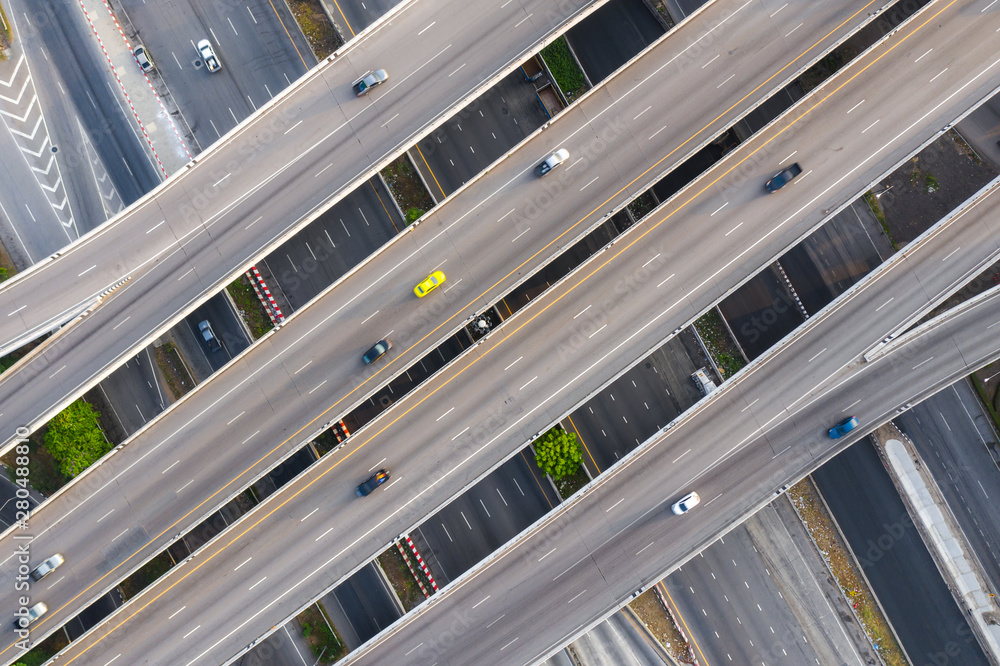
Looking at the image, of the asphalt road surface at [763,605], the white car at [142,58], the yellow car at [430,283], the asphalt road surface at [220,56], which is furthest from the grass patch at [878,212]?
the white car at [142,58]

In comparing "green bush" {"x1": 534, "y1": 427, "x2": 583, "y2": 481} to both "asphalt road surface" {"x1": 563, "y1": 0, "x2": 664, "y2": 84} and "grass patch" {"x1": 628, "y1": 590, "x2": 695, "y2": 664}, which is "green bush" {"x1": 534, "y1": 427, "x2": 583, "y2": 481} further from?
"asphalt road surface" {"x1": 563, "y1": 0, "x2": 664, "y2": 84}

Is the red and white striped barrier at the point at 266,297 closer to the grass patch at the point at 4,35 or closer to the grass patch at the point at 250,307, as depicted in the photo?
the grass patch at the point at 250,307

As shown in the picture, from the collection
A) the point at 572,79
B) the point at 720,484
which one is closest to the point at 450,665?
the point at 720,484

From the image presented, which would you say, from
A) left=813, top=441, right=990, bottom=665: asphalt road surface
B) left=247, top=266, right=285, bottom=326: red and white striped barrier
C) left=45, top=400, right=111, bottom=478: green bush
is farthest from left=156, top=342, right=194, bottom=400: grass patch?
left=813, top=441, right=990, bottom=665: asphalt road surface

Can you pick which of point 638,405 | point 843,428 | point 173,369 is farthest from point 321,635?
point 843,428

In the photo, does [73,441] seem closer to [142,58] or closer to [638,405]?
[142,58]
